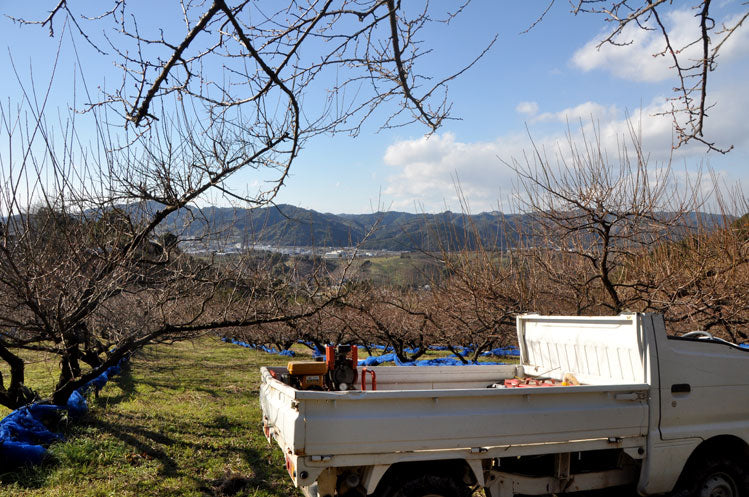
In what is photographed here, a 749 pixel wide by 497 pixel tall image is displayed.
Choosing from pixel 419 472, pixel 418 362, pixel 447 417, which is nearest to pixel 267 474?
pixel 419 472

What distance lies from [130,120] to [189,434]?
6237mm

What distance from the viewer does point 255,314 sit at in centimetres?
784

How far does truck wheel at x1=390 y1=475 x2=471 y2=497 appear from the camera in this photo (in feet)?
12.9

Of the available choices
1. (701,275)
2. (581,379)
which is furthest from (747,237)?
(581,379)

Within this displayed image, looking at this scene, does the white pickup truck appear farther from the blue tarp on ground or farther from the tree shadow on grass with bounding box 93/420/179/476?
the blue tarp on ground

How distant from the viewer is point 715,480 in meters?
4.86

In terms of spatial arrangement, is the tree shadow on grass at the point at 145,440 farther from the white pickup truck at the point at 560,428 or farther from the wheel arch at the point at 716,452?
the wheel arch at the point at 716,452

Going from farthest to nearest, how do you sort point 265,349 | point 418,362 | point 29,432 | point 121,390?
point 265,349 → point 418,362 → point 121,390 → point 29,432

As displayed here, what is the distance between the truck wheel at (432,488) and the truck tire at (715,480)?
2287 mm

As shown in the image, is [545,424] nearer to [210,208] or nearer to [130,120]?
[130,120]

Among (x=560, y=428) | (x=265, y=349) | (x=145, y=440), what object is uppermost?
(x=560, y=428)

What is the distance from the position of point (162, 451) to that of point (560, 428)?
18.0ft

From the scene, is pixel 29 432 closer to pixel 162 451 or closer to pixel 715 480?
pixel 162 451

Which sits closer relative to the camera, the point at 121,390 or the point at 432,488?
the point at 432,488
